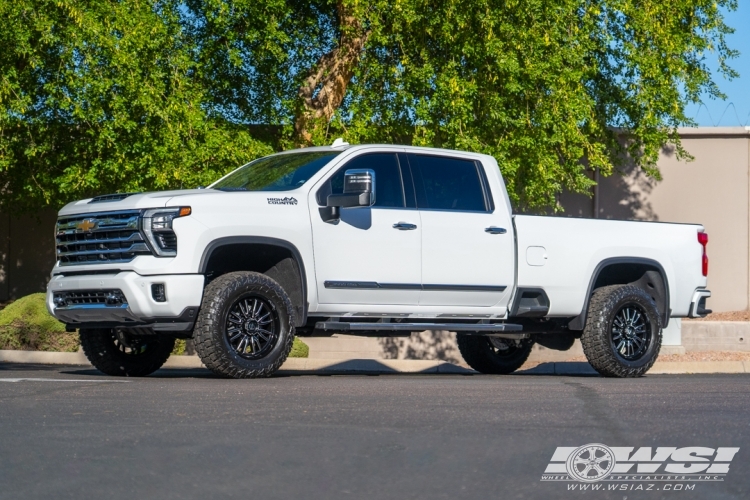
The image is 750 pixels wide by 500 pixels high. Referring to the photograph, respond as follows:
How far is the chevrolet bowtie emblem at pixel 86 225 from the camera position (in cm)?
984

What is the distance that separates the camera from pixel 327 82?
1830 centimetres

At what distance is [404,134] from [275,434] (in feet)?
40.5

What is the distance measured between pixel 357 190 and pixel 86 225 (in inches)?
88.9

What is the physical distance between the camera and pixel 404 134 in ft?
58.8

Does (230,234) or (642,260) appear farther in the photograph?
(642,260)

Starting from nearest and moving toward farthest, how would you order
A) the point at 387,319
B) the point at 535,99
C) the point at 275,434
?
the point at 275,434, the point at 387,319, the point at 535,99

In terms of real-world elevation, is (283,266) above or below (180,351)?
above

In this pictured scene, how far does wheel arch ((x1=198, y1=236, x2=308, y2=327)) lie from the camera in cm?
988

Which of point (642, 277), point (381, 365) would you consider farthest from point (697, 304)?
point (381, 365)

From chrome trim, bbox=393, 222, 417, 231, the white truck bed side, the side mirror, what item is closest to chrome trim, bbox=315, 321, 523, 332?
the white truck bed side

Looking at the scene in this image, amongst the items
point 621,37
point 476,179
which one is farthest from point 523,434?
point 621,37

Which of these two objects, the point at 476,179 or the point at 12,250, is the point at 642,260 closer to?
the point at 476,179

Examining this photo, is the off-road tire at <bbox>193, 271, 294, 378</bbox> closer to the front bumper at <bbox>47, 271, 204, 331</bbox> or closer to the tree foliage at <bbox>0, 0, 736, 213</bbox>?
the front bumper at <bbox>47, 271, 204, 331</bbox>

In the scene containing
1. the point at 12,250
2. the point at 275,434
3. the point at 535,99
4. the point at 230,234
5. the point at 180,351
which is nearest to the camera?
the point at 275,434
